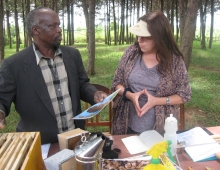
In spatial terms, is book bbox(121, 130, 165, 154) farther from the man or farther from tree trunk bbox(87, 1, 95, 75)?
tree trunk bbox(87, 1, 95, 75)

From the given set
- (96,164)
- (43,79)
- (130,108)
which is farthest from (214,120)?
(96,164)

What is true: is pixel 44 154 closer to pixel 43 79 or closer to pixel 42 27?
pixel 43 79

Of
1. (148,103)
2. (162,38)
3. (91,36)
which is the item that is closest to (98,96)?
(148,103)

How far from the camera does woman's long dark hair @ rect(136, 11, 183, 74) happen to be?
222cm

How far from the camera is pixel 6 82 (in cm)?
199

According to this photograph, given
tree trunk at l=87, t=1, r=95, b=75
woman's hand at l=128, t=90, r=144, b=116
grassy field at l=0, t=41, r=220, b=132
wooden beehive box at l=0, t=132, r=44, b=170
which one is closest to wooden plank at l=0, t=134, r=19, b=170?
wooden beehive box at l=0, t=132, r=44, b=170

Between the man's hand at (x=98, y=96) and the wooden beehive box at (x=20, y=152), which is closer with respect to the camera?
the wooden beehive box at (x=20, y=152)

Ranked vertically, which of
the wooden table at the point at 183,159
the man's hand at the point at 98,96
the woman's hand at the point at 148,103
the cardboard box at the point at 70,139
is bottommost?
the wooden table at the point at 183,159

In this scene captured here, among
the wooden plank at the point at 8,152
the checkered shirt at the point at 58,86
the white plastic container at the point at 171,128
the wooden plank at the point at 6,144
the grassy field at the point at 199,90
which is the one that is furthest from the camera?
the grassy field at the point at 199,90

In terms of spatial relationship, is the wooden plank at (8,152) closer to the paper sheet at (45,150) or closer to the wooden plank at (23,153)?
the wooden plank at (23,153)

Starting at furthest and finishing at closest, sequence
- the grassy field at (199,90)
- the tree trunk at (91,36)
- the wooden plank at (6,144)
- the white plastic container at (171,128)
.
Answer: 1. the tree trunk at (91,36)
2. the grassy field at (199,90)
3. the white plastic container at (171,128)
4. the wooden plank at (6,144)

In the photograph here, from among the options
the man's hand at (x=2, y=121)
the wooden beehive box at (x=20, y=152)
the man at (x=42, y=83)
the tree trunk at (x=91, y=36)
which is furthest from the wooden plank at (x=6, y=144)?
the tree trunk at (x=91, y=36)

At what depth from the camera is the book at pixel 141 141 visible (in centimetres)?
181

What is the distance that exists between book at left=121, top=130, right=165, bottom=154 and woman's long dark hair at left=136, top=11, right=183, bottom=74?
662 mm
